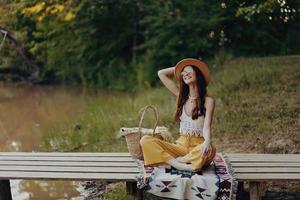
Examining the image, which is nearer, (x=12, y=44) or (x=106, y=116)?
(x=106, y=116)

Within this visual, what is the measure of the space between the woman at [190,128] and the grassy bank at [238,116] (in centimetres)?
123

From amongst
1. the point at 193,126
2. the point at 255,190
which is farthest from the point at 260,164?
the point at 193,126

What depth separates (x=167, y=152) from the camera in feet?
18.3

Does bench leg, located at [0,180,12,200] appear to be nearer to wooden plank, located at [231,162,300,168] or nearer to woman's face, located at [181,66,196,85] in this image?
woman's face, located at [181,66,196,85]

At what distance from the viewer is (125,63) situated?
20.1 meters

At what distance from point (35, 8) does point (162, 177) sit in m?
13.3

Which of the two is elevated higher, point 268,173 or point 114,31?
point 114,31

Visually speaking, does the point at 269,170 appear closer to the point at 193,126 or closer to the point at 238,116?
the point at 193,126

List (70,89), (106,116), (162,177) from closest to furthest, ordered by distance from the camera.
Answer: (162,177) < (106,116) < (70,89)

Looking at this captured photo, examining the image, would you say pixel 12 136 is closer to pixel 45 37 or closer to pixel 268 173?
pixel 268 173

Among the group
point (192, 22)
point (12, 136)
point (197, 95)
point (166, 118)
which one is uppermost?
point (192, 22)

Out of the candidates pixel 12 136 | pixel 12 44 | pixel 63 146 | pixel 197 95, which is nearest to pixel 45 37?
pixel 12 44

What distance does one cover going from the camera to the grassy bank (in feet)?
26.5

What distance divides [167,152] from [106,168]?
663 millimetres
